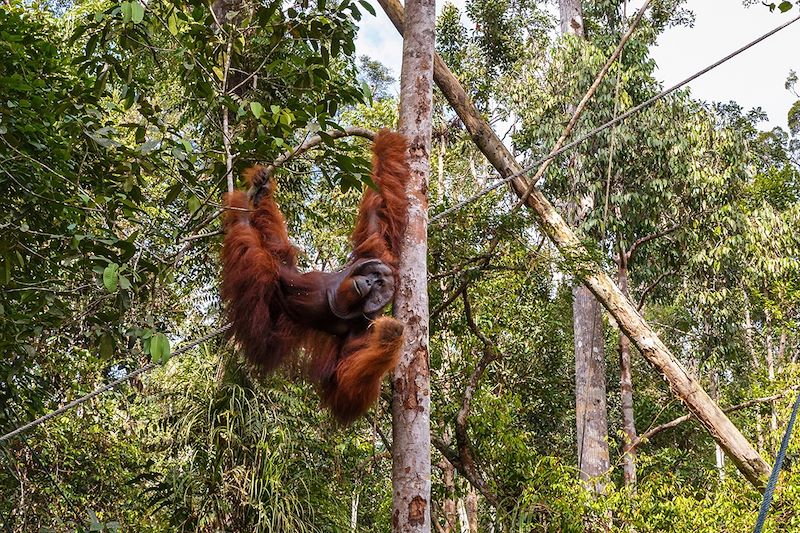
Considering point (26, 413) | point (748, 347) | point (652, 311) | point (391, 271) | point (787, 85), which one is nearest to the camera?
point (391, 271)

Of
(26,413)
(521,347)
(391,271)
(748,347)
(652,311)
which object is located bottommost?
(26,413)

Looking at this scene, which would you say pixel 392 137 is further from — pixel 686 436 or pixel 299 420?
pixel 686 436

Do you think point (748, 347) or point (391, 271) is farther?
point (748, 347)

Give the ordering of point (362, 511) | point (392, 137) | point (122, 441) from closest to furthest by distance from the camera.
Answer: point (392, 137) < point (122, 441) < point (362, 511)

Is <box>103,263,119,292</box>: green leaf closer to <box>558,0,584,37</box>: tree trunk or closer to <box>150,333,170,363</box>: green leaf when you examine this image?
<box>150,333,170,363</box>: green leaf

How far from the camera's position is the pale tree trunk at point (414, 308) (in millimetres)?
2404

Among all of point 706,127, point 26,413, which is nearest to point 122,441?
point 26,413

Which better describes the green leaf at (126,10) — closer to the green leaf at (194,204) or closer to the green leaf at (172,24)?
the green leaf at (172,24)

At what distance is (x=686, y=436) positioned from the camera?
12.6m

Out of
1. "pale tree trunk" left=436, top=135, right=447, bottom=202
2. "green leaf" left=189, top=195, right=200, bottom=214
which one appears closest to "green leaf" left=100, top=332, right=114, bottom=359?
"green leaf" left=189, top=195, right=200, bottom=214

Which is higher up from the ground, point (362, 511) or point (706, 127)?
point (706, 127)

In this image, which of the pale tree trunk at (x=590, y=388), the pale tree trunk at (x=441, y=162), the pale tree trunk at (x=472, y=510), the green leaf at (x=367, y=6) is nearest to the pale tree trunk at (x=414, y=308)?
the green leaf at (x=367, y=6)

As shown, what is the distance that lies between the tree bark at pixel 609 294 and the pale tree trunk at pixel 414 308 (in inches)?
34.8

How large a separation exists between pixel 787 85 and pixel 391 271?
18954mm
